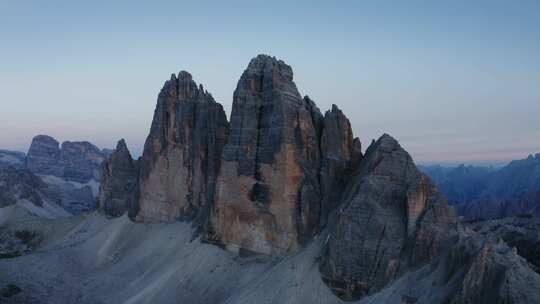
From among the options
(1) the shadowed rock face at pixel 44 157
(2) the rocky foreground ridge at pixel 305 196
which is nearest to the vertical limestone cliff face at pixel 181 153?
(2) the rocky foreground ridge at pixel 305 196

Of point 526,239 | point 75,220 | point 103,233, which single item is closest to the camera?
point 526,239

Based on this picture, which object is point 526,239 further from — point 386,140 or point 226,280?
point 226,280

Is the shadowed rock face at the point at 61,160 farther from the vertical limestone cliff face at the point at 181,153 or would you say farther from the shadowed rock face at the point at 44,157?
the vertical limestone cliff face at the point at 181,153

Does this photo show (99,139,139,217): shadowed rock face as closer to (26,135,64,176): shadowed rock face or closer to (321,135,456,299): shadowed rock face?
(321,135,456,299): shadowed rock face

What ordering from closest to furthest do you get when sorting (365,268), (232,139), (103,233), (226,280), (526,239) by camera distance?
1. (365,268)
2. (226,280)
3. (232,139)
4. (526,239)
5. (103,233)

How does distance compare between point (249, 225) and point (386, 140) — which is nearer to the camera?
point (386, 140)

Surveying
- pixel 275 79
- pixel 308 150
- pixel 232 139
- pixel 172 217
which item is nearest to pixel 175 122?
pixel 172 217
